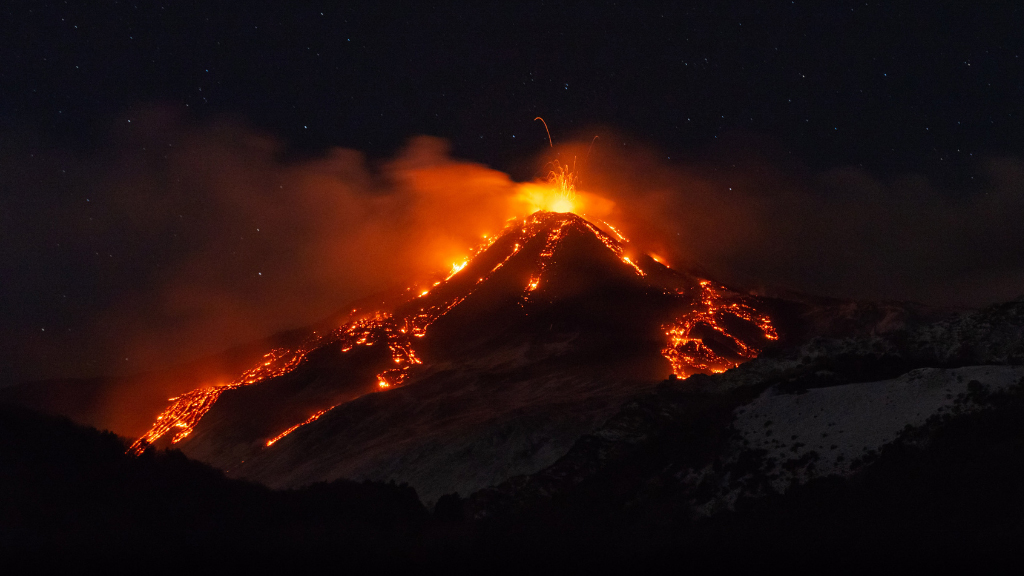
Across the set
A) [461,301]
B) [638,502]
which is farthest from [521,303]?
[638,502]

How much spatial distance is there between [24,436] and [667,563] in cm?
2064

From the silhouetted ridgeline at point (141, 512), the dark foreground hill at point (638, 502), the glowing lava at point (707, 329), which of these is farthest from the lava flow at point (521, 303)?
the silhouetted ridgeline at point (141, 512)

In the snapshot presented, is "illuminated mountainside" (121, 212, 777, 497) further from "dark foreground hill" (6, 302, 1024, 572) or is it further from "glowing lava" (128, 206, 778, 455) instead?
"dark foreground hill" (6, 302, 1024, 572)

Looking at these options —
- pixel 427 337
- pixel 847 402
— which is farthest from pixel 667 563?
pixel 427 337

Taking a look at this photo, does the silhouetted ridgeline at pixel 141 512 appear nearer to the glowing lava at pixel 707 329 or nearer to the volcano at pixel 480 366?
the volcano at pixel 480 366

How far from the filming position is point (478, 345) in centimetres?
11569

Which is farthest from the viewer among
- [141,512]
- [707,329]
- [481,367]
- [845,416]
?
[707,329]

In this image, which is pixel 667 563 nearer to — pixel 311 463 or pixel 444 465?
pixel 444 465

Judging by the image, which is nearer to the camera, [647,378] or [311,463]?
[311,463]

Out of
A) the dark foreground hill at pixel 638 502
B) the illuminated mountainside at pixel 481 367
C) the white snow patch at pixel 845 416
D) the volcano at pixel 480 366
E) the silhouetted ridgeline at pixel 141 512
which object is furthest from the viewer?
the illuminated mountainside at pixel 481 367

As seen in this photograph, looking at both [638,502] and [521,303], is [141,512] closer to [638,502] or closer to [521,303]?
[638,502]

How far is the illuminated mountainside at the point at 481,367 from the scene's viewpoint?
71.1m

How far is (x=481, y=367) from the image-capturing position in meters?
105

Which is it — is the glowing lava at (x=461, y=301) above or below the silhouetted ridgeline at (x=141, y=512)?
above
